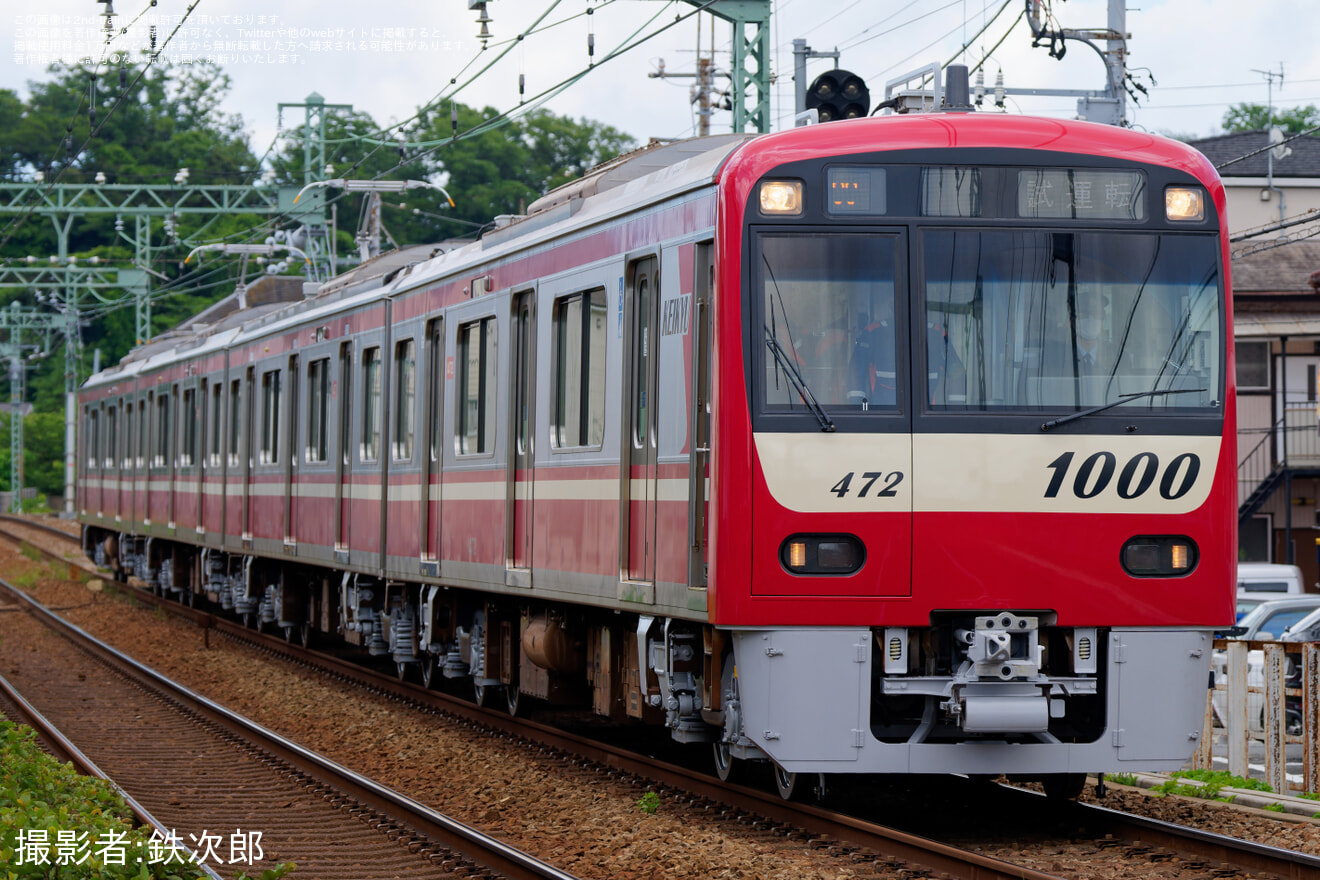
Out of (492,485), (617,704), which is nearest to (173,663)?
(492,485)

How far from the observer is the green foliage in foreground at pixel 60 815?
729cm

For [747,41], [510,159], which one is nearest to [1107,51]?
[747,41]

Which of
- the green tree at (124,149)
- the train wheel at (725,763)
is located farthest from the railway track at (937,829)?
the green tree at (124,149)

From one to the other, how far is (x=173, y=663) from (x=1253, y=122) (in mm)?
59935

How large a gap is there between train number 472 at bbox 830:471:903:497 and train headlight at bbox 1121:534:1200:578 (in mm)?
1147

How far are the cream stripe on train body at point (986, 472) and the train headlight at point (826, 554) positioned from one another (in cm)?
13

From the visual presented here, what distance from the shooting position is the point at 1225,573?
8.58m

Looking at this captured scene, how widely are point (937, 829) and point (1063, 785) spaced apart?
763mm

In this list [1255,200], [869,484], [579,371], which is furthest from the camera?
[1255,200]

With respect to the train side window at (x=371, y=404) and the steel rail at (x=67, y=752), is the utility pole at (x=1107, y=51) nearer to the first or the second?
the train side window at (x=371, y=404)

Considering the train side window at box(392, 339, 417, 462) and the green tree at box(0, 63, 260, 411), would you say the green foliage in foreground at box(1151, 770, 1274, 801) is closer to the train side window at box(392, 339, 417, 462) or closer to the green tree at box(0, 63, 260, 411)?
the train side window at box(392, 339, 417, 462)

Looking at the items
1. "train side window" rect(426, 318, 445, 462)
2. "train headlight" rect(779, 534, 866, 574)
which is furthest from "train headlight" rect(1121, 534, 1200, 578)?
"train side window" rect(426, 318, 445, 462)

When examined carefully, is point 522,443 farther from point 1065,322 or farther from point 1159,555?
point 1159,555

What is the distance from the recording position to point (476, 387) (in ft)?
41.7
